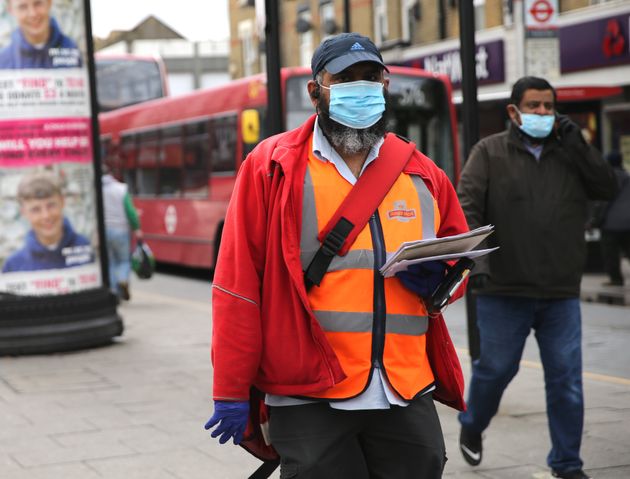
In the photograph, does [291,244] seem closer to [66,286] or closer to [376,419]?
[376,419]

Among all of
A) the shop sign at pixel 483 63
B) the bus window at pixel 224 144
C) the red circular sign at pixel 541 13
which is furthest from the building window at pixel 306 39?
the red circular sign at pixel 541 13

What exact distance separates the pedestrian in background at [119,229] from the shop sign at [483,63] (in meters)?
12.9

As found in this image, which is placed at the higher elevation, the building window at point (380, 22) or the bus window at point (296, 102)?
the building window at point (380, 22)

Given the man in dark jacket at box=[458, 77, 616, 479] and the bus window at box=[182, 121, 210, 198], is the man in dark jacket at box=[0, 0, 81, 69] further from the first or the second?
the bus window at box=[182, 121, 210, 198]

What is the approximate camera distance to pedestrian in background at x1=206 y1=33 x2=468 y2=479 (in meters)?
3.17

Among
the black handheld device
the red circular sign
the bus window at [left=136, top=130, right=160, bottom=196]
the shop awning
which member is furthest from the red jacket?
the bus window at [left=136, top=130, right=160, bottom=196]

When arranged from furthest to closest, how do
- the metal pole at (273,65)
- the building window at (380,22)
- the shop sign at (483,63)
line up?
the building window at (380,22)
the shop sign at (483,63)
the metal pole at (273,65)

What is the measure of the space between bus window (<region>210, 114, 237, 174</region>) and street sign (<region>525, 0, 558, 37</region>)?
537 cm

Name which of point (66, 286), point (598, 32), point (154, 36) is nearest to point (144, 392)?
point (66, 286)

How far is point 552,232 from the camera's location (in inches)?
200

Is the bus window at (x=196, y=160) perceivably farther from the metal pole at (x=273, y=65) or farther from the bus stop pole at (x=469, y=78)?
the bus stop pole at (x=469, y=78)

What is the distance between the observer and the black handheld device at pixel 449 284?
330cm

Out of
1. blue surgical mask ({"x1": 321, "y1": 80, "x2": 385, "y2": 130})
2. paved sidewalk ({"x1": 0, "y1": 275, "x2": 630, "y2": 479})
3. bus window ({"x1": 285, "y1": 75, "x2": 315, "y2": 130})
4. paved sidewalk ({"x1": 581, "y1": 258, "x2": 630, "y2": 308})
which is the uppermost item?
bus window ({"x1": 285, "y1": 75, "x2": 315, "y2": 130})

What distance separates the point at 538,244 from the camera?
5078mm
